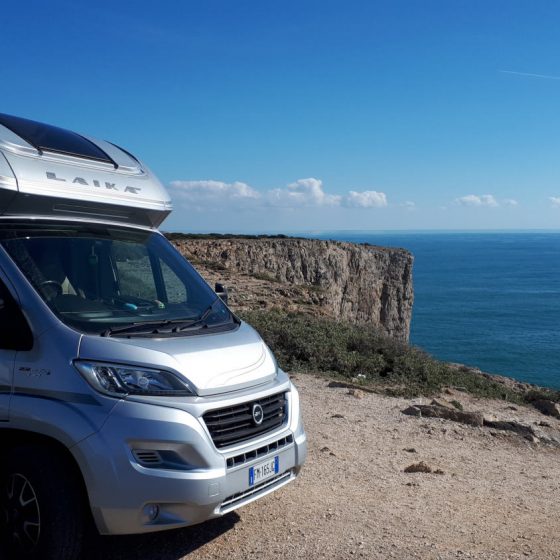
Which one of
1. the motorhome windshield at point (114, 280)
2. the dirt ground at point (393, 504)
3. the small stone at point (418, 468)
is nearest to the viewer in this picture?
the motorhome windshield at point (114, 280)

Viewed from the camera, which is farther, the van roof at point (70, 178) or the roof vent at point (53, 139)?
the roof vent at point (53, 139)

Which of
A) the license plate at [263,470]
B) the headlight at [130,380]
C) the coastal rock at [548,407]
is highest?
the headlight at [130,380]

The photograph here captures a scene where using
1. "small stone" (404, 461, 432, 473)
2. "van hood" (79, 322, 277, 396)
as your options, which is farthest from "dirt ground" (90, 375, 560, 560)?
"van hood" (79, 322, 277, 396)

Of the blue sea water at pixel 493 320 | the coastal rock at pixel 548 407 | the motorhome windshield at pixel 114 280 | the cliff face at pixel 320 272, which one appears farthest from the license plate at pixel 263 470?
the blue sea water at pixel 493 320

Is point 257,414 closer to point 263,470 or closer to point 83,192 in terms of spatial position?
point 263,470

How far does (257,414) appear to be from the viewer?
4.59m

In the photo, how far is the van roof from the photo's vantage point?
15.3ft

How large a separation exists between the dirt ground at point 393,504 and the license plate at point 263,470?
61 cm

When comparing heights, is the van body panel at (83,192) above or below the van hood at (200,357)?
above

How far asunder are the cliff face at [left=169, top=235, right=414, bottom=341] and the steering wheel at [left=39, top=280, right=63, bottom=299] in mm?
20189

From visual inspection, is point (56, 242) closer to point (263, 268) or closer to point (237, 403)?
point (237, 403)

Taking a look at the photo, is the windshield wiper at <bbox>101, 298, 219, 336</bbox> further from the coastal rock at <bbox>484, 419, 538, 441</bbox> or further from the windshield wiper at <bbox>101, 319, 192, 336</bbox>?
the coastal rock at <bbox>484, 419, 538, 441</bbox>

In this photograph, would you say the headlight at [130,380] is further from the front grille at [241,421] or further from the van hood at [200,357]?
the front grille at [241,421]

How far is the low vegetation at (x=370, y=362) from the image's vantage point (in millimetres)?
12516
